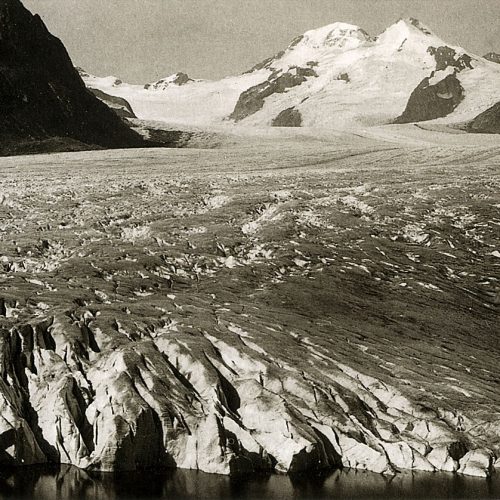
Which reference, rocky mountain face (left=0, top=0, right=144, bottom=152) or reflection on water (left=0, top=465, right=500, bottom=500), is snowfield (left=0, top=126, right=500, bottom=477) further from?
rocky mountain face (left=0, top=0, right=144, bottom=152)

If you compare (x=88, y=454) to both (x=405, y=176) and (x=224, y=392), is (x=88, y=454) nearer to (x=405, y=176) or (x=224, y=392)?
(x=224, y=392)

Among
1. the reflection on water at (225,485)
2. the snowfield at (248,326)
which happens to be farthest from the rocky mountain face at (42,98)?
the reflection on water at (225,485)

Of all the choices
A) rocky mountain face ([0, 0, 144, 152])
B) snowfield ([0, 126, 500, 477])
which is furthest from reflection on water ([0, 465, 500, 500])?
rocky mountain face ([0, 0, 144, 152])

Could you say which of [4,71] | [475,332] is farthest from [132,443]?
[4,71]

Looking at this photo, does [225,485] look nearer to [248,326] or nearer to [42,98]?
[248,326]

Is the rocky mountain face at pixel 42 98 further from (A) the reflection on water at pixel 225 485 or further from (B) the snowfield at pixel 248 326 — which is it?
(A) the reflection on water at pixel 225 485

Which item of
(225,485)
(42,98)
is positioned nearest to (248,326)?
(225,485)
